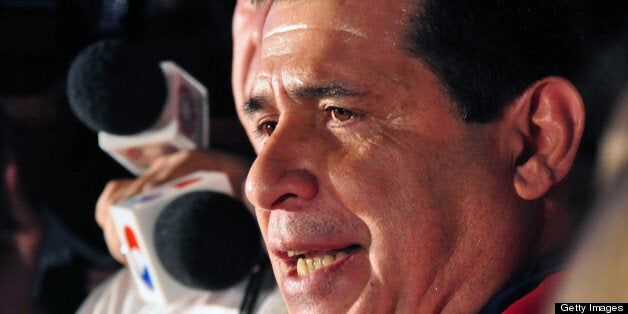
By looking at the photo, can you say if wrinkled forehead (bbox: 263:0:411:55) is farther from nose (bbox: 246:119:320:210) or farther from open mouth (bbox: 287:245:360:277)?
open mouth (bbox: 287:245:360:277)

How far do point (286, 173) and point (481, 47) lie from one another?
1.07 ft

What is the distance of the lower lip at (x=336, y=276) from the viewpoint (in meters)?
1.11

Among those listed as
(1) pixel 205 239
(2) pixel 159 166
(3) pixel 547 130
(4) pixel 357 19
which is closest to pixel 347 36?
(4) pixel 357 19

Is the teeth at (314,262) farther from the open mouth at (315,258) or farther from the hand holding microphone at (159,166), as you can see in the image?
the hand holding microphone at (159,166)

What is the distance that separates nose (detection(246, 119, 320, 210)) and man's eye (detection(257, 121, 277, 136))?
137mm

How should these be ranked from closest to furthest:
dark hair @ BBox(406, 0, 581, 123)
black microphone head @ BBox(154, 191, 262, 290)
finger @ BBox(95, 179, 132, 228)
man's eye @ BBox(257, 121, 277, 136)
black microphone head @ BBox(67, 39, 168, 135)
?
dark hair @ BBox(406, 0, 581, 123) → man's eye @ BBox(257, 121, 277, 136) → black microphone head @ BBox(154, 191, 262, 290) → black microphone head @ BBox(67, 39, 168, 135) → finger @ BBox(95, 179, 132, 228)

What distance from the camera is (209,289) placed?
5.13 feet

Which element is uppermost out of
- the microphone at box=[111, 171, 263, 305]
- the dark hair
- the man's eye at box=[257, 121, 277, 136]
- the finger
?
the dark hair

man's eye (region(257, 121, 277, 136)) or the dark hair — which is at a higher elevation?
the dark hair

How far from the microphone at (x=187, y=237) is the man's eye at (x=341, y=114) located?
1.47 ft

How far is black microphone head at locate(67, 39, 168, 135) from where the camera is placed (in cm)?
158

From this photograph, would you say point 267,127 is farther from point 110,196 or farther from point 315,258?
point 110,196

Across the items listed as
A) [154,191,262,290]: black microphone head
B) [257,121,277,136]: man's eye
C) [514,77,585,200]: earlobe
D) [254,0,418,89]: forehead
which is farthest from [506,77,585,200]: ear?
[154,191,262,290]: black microphone head

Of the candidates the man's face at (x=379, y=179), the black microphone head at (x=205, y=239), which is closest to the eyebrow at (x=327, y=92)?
the man's face at (x=379, y=179)
